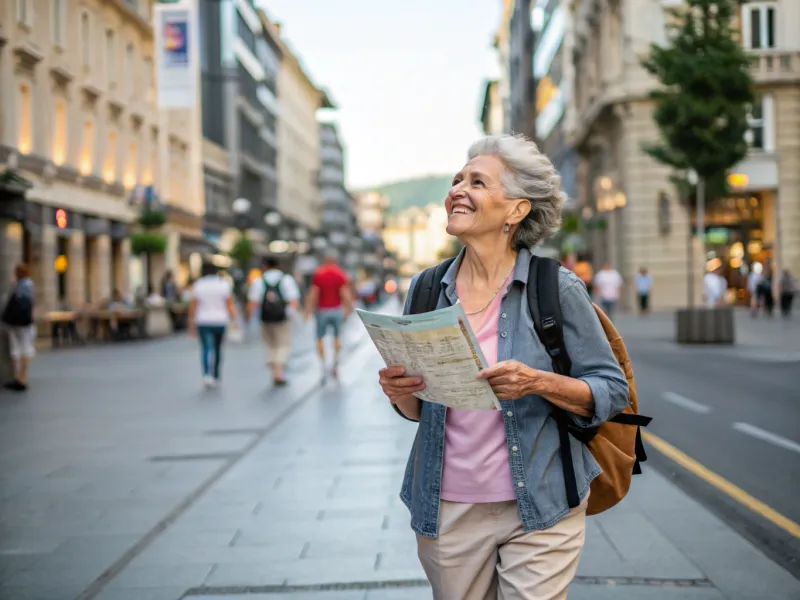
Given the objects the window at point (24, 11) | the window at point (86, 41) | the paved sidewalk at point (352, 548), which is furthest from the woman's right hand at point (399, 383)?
the window at point (86, 41)

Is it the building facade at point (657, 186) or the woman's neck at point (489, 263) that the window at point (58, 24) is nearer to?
the building facade at point (657, 186)

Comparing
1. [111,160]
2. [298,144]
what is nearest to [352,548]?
[111,160]

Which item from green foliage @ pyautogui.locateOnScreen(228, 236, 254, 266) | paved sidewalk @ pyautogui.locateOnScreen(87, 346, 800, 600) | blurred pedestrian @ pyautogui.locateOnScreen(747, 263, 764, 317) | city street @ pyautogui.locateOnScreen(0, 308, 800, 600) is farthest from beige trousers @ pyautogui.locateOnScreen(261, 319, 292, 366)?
green foliage @ pyautogui.locateOnScreen(228, 236, 254, 266)

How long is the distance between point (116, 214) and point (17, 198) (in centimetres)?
2068

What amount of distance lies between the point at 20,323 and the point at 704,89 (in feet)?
46.4

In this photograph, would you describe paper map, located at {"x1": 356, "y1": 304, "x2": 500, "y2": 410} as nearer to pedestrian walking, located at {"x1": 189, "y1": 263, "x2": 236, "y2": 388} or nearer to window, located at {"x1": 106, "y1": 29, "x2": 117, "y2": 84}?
pedestrian walking, located at {"x1": 189, "y1": 263, "x2": 236, "y2": 388}

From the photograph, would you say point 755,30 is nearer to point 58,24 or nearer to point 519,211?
point 58,24

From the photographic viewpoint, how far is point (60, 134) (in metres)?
31.9

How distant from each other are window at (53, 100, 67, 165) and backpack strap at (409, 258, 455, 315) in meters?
29.2

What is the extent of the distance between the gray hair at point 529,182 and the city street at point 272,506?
2250 millimetres

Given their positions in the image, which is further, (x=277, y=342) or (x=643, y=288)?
(x=643, y=288)

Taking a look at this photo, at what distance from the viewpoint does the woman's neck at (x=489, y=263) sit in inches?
123

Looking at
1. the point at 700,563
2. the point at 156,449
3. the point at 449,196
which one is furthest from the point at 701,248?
the point at 449,196

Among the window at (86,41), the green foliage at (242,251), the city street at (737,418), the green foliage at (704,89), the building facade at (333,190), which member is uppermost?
the building facade at (333,190)
